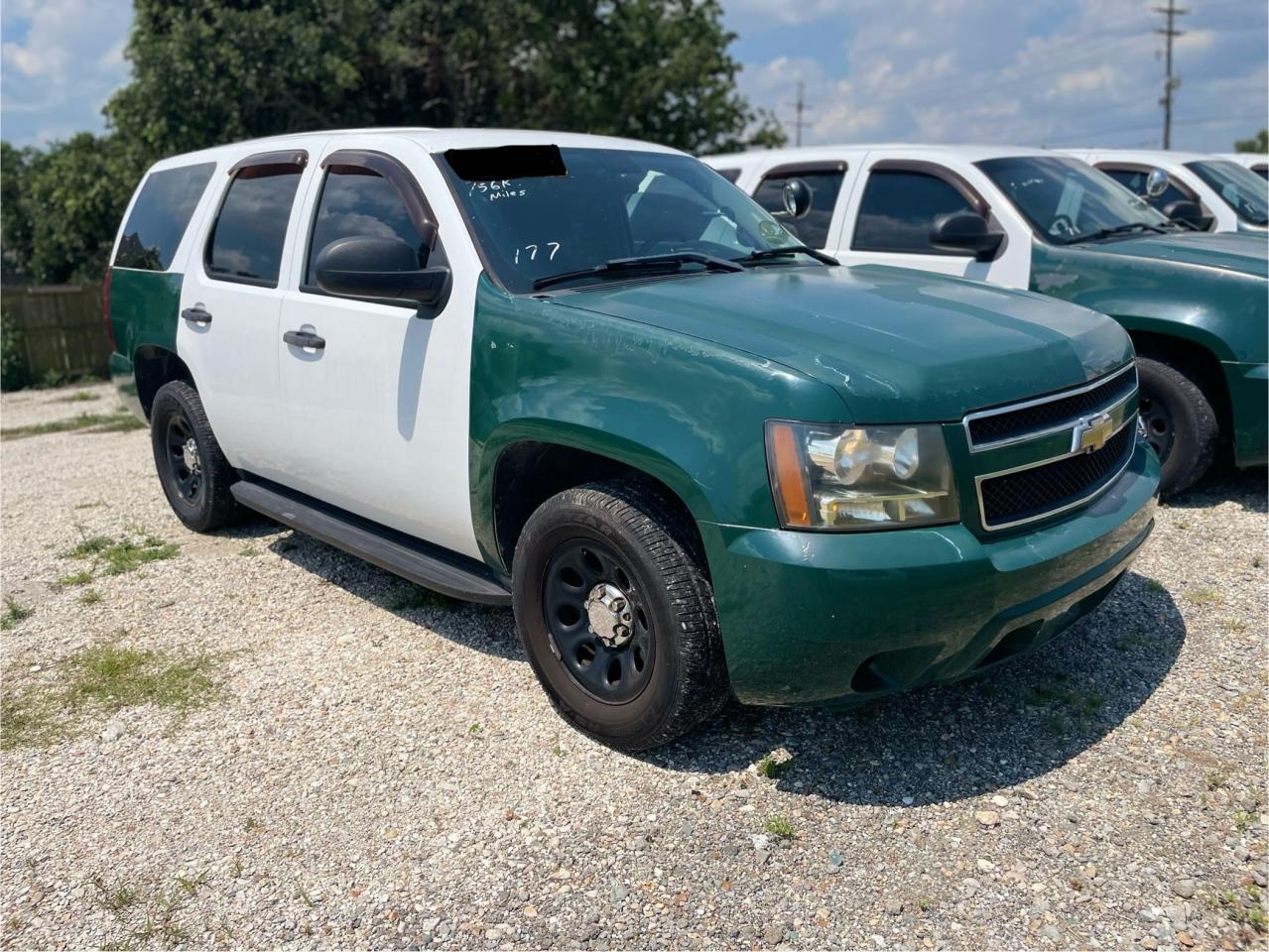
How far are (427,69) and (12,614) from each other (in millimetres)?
15628

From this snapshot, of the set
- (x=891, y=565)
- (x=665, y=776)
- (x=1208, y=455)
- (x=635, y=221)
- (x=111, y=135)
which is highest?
(x=111, y=135)

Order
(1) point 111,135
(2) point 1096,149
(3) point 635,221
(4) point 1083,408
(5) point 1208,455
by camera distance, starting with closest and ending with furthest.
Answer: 1. (4) point 1083,408
2. (3) point 635,221
3. (5) point 1208,455
4. (2) point 1096,149
5. (1) point 111,135

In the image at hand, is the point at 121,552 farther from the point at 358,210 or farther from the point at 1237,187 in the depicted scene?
the point at 1237,187

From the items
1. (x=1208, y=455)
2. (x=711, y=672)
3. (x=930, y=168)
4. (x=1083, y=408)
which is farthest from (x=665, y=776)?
(x=930, y=168)

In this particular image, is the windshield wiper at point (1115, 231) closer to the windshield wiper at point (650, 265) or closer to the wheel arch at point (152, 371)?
the windshield wiper at point (650, 265)

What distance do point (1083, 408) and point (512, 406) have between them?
1.81 meters

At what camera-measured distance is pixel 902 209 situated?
6.67 metres

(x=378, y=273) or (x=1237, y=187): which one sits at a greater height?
(x=1237, y=187)

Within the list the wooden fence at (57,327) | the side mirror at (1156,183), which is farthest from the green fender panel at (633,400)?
the wooden fence at (57,327)

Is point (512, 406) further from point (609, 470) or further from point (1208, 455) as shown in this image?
point (1208, 455)

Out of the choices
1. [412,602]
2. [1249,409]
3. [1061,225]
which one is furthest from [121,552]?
[1249,409]

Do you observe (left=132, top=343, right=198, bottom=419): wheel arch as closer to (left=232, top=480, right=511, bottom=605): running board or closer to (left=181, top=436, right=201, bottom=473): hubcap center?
(left=181, top=436, right=201, bottom=473): hubcap center

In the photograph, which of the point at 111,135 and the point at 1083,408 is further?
the point at 111,135

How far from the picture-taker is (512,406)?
138 inches
